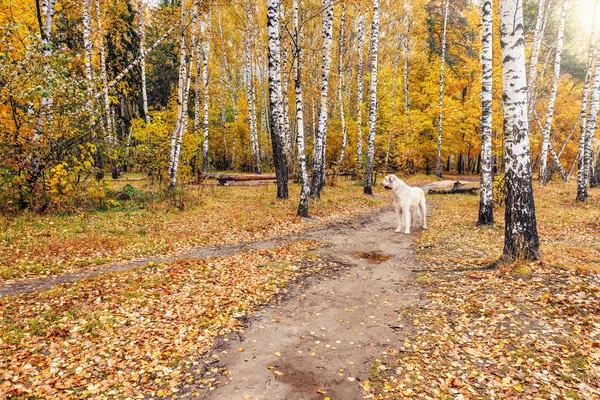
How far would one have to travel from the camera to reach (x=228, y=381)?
423 cm

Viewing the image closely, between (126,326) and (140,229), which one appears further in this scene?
(140,229)

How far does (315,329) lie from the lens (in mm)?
5520

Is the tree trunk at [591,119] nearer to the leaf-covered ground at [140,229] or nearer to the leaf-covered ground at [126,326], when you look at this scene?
the leaf-covered ground at [140,229]

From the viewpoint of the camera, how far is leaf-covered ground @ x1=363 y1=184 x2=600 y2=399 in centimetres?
396

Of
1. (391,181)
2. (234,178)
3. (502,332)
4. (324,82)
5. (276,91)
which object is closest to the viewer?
(502,332)

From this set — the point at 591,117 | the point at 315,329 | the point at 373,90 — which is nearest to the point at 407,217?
the point at 315,329

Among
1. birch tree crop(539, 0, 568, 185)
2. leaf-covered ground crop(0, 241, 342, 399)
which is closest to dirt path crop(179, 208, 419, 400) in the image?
leaf-covered ground crop(0, 241, 342, 399)

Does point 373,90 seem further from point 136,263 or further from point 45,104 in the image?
point 136,263

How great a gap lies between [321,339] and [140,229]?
811cm

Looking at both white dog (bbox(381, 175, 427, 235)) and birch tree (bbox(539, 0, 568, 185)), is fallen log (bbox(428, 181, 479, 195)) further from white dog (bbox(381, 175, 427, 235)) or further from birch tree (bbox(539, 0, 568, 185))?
white dog (bbox(381, 175, 427, 235))

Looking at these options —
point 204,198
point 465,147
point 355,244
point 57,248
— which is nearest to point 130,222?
point 57,248

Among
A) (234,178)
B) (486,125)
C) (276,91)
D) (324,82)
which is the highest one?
(324,82)

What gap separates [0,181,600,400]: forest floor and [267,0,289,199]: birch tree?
23.9 ft

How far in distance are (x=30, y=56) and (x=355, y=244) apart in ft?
38.1
